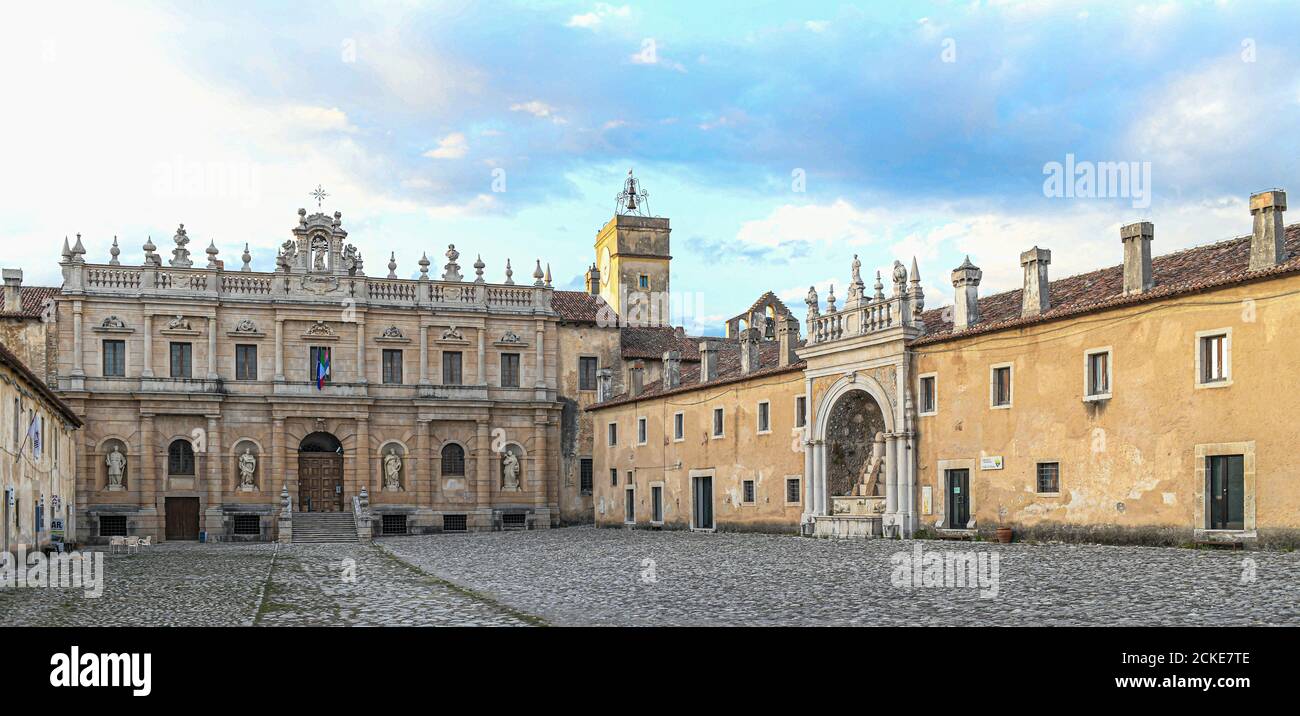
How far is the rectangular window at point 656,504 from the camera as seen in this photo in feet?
156

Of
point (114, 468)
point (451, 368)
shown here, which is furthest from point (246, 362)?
point (451, 368)

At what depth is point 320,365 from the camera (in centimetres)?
5112

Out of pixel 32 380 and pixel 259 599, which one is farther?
pixel 32 380

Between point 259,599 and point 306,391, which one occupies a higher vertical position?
point 306,391

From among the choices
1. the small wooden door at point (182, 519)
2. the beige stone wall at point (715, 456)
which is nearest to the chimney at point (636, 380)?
the beige stone wall at point (715, 456)

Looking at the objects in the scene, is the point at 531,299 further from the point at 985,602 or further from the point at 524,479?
the point at 985,602

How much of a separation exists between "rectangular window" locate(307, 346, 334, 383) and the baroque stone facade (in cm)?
6

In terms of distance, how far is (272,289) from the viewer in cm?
5075

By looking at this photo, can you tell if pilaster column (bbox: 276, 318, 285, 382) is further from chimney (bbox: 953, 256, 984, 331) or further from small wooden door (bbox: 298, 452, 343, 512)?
chimney (bbox: 953, 256, 984, 331)

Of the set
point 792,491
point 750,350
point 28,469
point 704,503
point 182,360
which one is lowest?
point 704,503

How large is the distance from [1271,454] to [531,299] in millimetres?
37406

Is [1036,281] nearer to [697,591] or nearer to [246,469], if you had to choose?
[697,591]

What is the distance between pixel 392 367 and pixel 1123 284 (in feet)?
112
